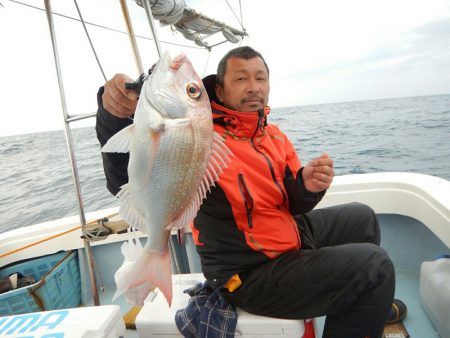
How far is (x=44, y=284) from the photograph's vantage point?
2.66 m

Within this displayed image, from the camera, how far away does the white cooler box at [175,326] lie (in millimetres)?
1548

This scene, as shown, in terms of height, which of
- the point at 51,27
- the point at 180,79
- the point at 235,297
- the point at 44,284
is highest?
the point at 51,27

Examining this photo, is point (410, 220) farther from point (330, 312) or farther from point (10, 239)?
point (10, 239)

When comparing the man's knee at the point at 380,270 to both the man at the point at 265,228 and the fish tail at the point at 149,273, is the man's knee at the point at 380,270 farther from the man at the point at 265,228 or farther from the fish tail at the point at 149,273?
the fish tail at the point at 149,273

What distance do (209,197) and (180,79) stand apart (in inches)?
30.1

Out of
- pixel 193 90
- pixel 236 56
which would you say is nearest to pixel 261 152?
pixel 236 56

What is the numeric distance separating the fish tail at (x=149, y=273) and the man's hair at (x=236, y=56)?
121cm

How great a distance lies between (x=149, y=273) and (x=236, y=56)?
4.52 feet

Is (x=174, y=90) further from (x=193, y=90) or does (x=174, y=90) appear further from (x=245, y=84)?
(x=245, y=84)

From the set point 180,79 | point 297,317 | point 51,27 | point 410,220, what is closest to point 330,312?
point 297,317

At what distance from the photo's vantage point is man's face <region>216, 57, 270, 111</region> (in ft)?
6.15

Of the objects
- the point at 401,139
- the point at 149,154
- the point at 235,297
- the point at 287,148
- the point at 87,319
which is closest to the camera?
the point at 149,154

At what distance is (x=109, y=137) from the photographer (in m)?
1.64

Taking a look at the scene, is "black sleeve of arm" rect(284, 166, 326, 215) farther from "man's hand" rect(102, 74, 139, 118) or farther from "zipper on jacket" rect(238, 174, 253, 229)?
"man's hand" rect(102, 74, 139, 118)
